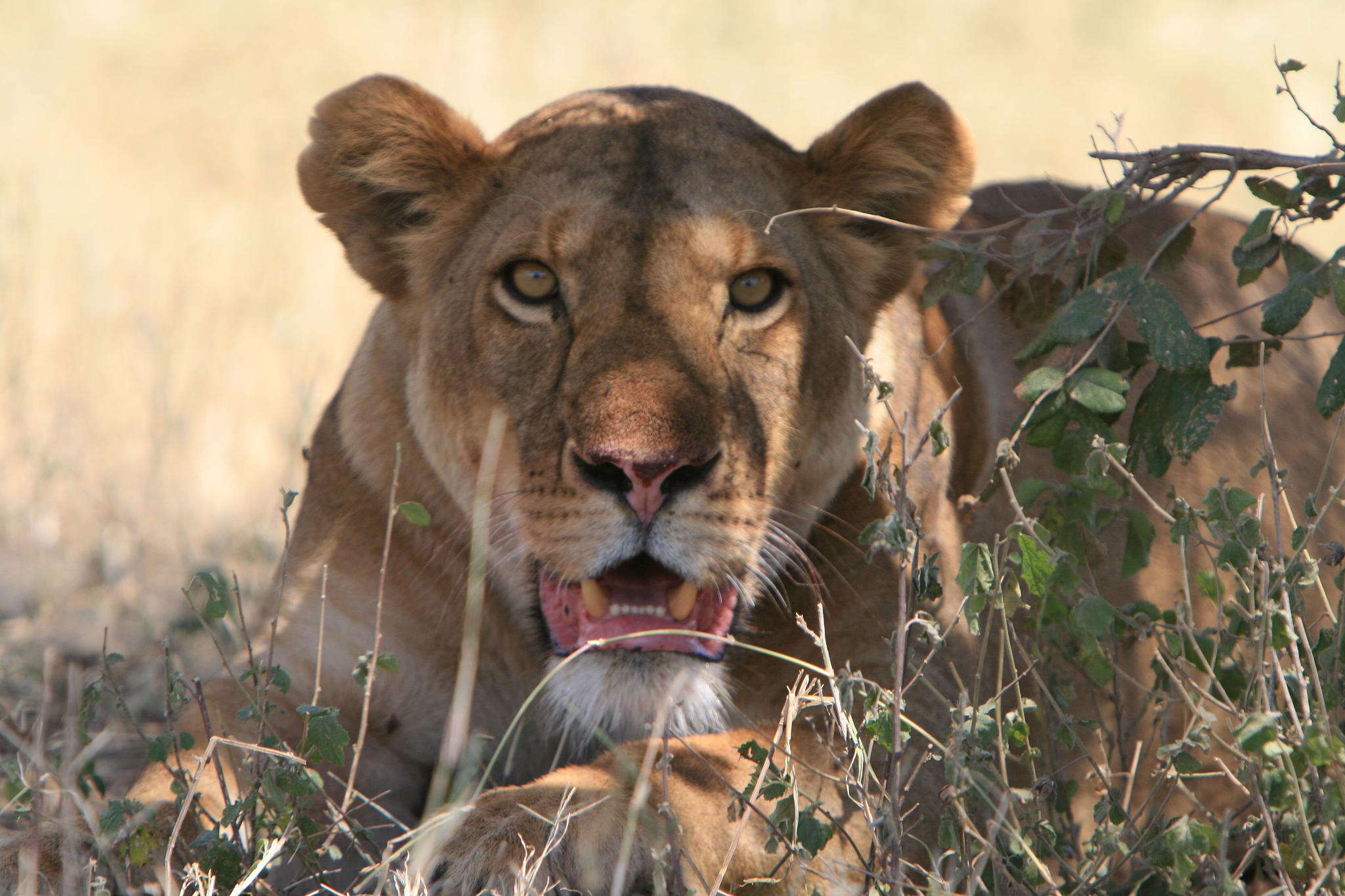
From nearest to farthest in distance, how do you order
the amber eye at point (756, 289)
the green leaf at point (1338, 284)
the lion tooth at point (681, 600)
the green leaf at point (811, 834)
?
1. the green leaf at point (811, 834)
2. the green leaf at point (1338, 284)
3. the lion tooth at point (681, 600)
4. the amber eye at point (756, 289)

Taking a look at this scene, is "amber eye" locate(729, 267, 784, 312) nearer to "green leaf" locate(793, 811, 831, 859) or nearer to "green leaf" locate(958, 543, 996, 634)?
"green leaf" locate(958, 543, 996, 634)

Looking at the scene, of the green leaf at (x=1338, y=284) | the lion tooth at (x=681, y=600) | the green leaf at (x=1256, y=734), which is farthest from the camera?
the lion tooth at (x=681, y=600)

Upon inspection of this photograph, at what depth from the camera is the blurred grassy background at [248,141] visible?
222 inches

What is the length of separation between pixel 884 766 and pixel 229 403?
4.84m

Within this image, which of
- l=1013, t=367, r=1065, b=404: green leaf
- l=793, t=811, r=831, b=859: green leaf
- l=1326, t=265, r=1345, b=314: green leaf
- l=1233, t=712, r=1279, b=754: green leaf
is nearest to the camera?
l=1233, t=712, r=1279, b=754: green leaf

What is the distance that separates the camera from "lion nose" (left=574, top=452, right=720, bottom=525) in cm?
260

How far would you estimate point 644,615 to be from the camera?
9.13 ft

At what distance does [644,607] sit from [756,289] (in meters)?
0.70

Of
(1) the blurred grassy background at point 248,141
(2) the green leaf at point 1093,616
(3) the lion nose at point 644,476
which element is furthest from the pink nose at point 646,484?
(1) the blurred grassy background at point 248,141

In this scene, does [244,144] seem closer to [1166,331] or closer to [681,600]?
[681,600]

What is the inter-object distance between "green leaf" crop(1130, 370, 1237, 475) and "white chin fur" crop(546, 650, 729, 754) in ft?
2.81

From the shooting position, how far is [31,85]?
1071 centimetres

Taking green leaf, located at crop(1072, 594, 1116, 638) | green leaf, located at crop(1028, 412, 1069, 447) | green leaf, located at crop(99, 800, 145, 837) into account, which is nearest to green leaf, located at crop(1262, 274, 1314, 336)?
green leaf, located at crop(1028, 412, 1069, 447)

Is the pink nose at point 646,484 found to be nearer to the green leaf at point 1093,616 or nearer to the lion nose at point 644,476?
the lion nose at point 644,476
